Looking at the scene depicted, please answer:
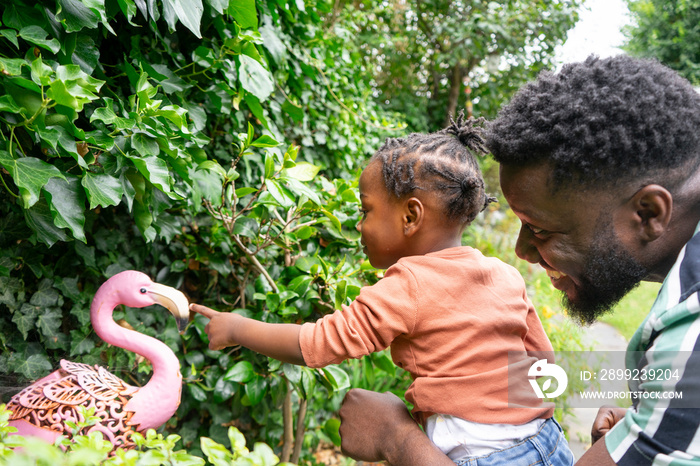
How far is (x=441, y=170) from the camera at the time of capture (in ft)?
5.38

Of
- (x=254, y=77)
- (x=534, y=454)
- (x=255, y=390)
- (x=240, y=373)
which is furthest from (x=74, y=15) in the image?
(x=534, y=454)

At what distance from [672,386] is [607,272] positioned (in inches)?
17.1

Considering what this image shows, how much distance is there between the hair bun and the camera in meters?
1.75

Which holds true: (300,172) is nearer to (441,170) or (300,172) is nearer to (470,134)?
(441,170)

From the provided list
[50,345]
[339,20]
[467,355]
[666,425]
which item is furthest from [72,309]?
[339,20]

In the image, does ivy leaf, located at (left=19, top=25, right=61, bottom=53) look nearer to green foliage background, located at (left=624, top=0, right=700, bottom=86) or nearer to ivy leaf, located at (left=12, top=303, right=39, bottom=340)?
ivy leaf, located at (left=12, top=303, right=39, bottom=340)

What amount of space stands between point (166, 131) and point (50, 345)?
88 cm

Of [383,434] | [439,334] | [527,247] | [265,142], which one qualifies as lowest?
[383,434]

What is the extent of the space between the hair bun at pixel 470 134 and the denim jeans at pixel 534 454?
1.00m

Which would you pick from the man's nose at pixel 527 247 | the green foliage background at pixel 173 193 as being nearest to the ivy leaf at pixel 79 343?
the green foliage background at pixel 173 193

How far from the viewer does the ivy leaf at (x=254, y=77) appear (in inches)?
68.7

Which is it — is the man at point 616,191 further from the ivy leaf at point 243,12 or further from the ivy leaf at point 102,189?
the ivy leaf at point 102,189

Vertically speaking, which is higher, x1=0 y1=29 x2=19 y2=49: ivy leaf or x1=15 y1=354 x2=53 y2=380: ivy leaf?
x1=0 y1=29 x2=19 y2=49: ivy leaf

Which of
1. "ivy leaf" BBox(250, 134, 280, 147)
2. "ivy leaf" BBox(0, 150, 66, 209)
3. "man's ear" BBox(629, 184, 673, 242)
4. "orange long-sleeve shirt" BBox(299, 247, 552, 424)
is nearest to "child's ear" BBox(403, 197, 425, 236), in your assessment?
"orange long-sleeve shirt" BBox(299, 247, 552, 424)
